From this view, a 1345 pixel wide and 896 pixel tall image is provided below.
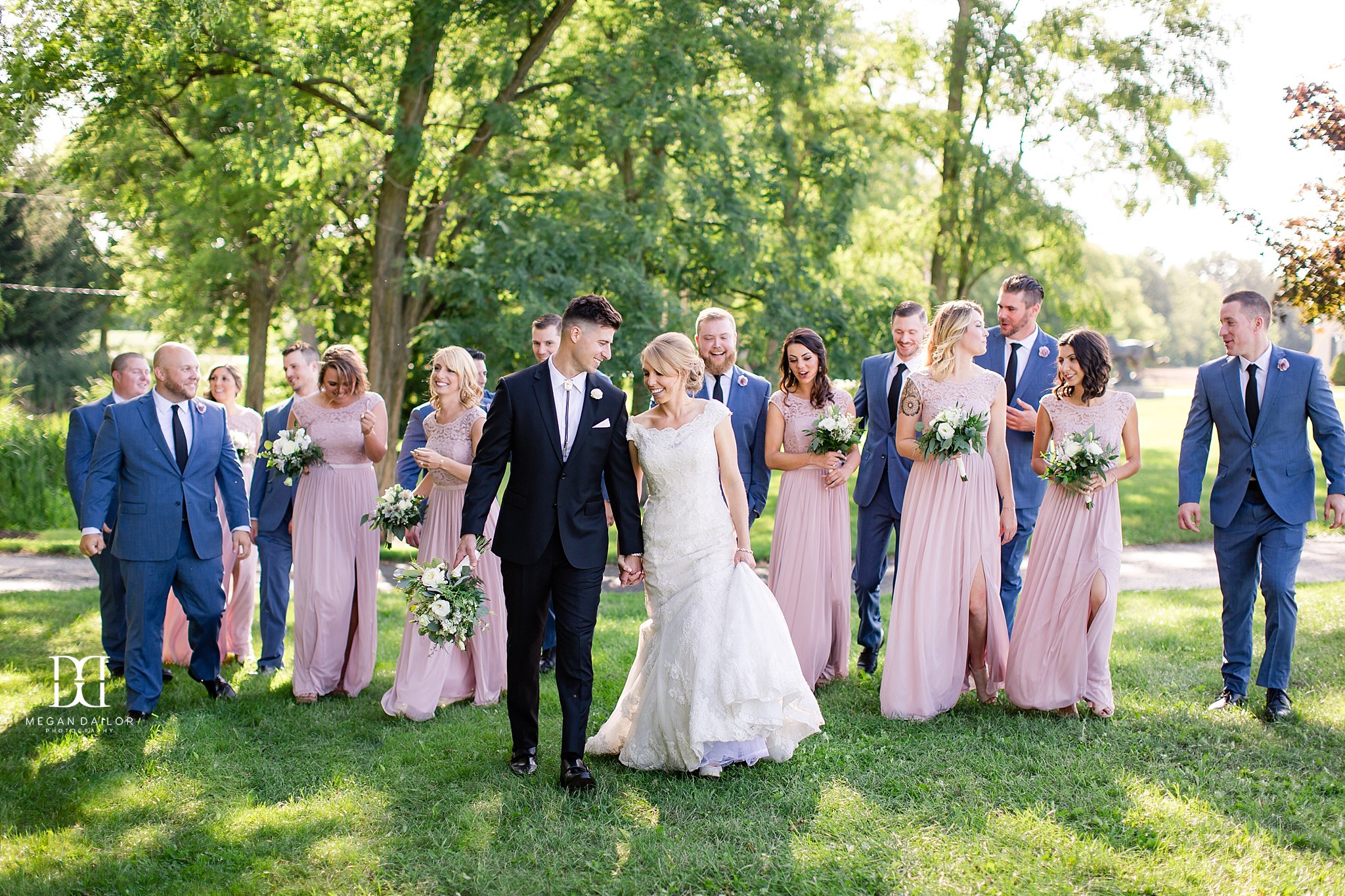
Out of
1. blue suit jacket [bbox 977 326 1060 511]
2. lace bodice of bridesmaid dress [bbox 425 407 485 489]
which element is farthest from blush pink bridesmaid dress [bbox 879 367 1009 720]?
lace bodice of bridesmaid dress [bbox 425 407 485 489]

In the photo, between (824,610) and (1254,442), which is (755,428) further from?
(1254,442)

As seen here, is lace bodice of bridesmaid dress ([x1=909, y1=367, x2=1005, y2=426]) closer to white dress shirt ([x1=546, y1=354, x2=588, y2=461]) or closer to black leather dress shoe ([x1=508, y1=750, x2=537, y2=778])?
white dress shirt ([x1=546, y1=354, x2=588, y2=461])

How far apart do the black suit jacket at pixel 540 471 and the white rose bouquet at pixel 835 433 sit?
1.91 meters

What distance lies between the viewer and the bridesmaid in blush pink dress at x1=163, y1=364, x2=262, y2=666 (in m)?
8.14

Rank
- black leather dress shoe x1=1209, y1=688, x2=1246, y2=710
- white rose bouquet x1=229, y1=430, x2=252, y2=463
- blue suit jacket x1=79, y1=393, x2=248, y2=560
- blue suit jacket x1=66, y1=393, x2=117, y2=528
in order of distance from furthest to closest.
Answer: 1. white rose bouquet x1=229, y1=430, x2=252, y2=463
2. blue suit jacket x1=66, y1=393, x2=117, y2=528
3. blue suit jacket x1=79, y1=393, x2=248, y2=560
4. black leather dress shoe x1=1209, y1=688, x2=1246, y2=710

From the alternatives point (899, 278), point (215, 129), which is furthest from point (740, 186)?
point (215, 129)

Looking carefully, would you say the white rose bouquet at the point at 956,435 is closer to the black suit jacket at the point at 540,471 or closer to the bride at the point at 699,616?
the bride at the point at 699,616

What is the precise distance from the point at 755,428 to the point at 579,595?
8.05 ft

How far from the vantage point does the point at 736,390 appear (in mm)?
7234

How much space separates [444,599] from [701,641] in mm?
1404

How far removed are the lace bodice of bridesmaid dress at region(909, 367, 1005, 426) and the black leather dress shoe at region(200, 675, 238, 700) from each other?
5074 mm

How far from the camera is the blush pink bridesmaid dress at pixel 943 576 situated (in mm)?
6277

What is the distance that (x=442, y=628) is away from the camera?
17.8ft

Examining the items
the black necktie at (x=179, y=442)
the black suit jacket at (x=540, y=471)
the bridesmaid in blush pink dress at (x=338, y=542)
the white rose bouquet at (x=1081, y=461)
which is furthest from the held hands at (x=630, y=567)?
the black necktie at (x=179, y=442)
